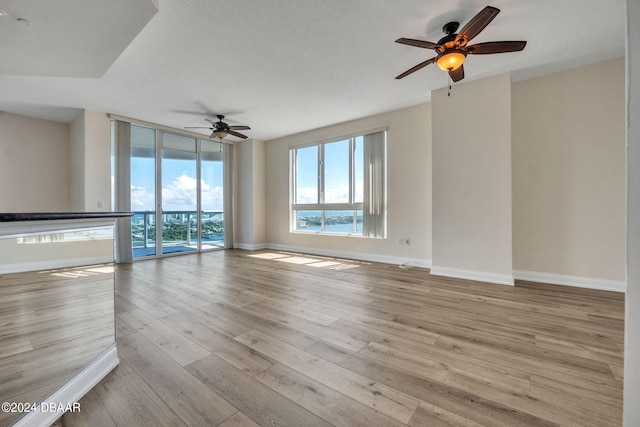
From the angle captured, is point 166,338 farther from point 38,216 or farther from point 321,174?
point 321,174

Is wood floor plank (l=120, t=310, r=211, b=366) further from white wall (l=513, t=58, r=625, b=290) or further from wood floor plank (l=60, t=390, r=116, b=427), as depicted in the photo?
white wall (l=513, t=58, r=625, b=290)

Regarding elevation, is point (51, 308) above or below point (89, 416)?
above

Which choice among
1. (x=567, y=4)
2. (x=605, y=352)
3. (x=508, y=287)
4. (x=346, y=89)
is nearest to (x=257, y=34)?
(x=346, y=89)

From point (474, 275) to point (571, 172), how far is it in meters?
1.83

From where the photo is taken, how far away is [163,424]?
1.19 m

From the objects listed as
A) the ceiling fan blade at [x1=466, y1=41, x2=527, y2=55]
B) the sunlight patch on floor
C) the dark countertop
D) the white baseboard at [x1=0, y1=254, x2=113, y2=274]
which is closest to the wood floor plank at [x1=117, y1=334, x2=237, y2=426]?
the white baseboard at [x1=0, y1=254, x2=113, y2=274]

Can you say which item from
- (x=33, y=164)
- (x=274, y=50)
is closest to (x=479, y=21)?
(x=274, y=50)

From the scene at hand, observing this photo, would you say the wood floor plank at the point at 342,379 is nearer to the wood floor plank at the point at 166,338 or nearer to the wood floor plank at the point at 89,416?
the wood floor plank at the point at 166,338

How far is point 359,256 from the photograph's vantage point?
525 centimetres

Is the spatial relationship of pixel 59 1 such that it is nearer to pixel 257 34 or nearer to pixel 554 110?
pixel 257 34

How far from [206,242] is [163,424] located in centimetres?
580

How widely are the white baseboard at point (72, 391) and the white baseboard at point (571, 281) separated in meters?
4.64

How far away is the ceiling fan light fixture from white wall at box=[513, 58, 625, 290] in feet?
6.25

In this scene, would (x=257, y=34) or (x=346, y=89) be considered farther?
(x=346, y=89)
